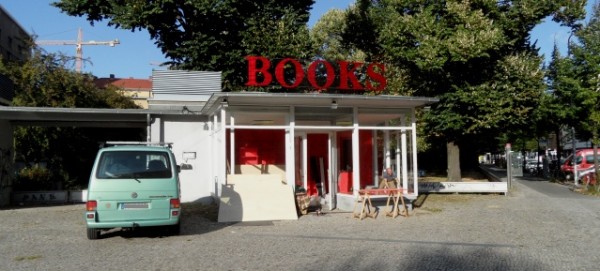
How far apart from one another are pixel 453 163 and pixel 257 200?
14.1 meters

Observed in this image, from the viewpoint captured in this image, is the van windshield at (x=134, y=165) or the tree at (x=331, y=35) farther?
the tree at (x=331, y=35)

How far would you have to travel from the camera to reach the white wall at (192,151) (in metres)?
17.8

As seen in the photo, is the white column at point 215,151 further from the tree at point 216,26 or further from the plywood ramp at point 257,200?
the tree at point 216,26

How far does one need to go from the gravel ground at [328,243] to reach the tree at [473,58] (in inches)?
329

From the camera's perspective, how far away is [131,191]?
403 inches

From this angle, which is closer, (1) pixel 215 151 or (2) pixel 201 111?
(1) pixel 215 151

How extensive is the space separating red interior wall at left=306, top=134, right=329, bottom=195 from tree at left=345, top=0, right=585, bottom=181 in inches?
295

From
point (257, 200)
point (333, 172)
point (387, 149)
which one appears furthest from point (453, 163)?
point (257, 200)

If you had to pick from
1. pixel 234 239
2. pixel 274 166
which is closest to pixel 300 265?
pixel 234 239

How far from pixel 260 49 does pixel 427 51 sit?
8017 mm

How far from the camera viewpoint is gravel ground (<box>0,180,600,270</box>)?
26.6ft

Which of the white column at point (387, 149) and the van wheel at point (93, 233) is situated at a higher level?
the white column at point (387, 149)

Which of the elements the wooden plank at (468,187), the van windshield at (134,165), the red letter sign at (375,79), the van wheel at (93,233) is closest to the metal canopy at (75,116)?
the van windshield at (134,165)

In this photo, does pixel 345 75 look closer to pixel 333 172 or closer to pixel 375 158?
pixel 375 158
